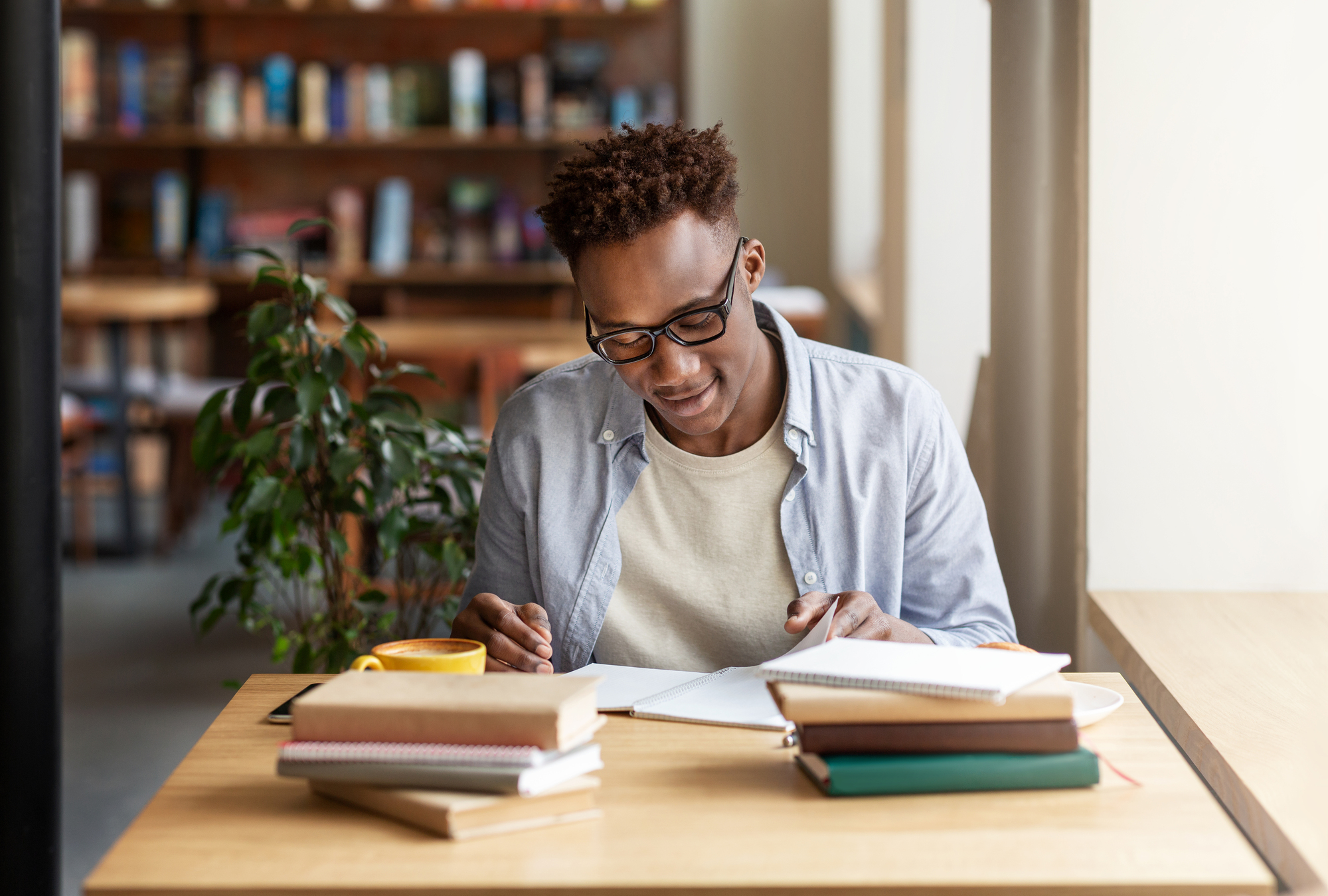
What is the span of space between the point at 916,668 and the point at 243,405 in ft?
4.43

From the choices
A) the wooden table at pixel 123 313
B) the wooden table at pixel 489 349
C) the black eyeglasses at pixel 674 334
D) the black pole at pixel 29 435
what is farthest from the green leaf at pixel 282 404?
the wooden table at pixel 123 313

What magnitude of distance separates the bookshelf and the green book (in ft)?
16.4

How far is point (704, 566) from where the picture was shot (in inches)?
59.7

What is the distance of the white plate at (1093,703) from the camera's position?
43.4 inches

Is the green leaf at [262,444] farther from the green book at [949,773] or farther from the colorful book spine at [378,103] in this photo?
the colorful book spine at [378,103]

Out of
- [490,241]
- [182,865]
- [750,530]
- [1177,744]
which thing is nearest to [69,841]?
[750,530]

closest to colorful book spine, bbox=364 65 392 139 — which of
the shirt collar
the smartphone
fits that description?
the shirt collar

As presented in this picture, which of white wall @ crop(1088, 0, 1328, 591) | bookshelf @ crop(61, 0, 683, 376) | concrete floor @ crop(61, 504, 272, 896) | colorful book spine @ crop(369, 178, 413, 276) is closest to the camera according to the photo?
white wall @ crop(1088, 0, 1328, 591)

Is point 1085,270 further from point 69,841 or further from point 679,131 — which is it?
point 69,841

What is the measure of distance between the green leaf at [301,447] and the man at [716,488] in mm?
523

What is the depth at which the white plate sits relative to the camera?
1.10m

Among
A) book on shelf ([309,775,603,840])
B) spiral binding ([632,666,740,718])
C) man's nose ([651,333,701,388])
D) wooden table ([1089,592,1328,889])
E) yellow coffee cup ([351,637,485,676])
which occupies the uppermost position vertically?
man's nose ([651,333,701,388])

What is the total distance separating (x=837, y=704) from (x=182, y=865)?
0.46m

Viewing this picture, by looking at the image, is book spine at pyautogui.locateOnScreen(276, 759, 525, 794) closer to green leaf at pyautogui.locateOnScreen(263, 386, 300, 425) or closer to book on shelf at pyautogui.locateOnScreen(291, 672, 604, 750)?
book on shelf at pyautogui.locateOnScreen(291, 672, 604, 750)
